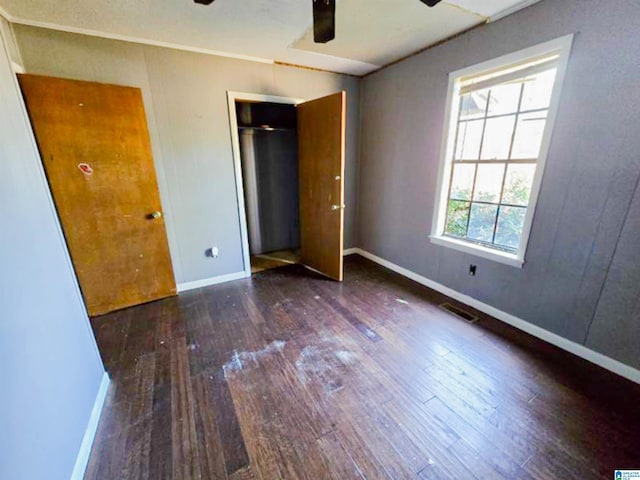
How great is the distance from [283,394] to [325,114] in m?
2.59

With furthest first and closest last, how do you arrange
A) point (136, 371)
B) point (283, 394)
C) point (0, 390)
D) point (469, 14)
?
point (469, 14)
point (136, 371)
point (283, 394)
point (0, 390)

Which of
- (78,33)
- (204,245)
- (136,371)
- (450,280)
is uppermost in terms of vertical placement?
(78,33)

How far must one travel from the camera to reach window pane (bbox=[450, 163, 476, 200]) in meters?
2.48

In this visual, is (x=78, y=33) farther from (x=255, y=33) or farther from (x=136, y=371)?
(x=136, y=371)

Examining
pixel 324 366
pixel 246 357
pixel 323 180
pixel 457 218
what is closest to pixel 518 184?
pixel 457 218

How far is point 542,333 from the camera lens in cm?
206

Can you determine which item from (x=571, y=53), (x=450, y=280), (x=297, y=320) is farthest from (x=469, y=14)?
(x=297, y=320)

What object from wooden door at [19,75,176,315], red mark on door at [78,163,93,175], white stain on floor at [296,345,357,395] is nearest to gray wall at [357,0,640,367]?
white stain on floor at [296,345,357,395]

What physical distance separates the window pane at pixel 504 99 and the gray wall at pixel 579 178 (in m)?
0.26

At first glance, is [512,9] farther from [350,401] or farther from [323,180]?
[350,401]

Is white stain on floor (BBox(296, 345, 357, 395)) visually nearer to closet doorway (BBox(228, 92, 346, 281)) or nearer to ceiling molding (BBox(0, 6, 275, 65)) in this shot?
closet doorway (BBox(228, 92, 346, 281))

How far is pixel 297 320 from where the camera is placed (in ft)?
7.80

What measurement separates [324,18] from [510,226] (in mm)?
2082

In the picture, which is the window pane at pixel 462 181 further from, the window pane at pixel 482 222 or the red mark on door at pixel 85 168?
the red mark on door at pixel 85 168
